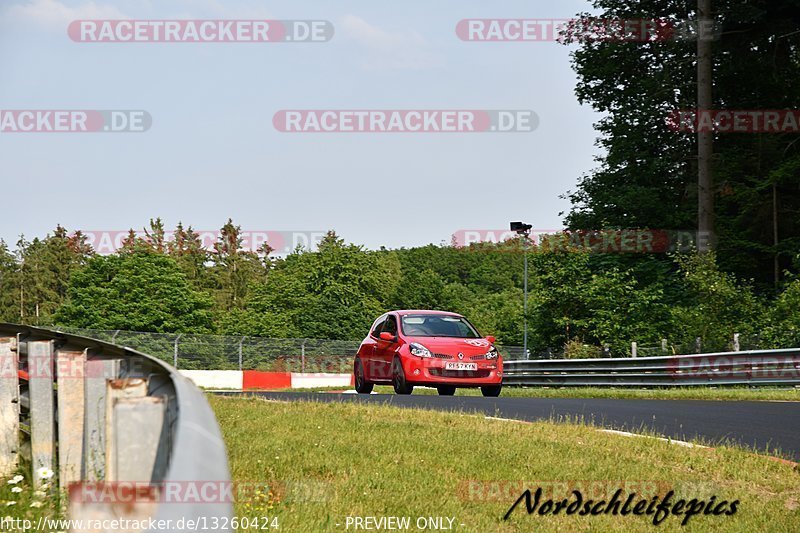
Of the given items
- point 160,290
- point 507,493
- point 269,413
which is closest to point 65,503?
point 507,493

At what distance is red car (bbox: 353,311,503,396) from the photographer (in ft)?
54.1

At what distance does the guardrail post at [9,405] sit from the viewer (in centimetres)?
777

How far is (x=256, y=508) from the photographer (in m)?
6.02

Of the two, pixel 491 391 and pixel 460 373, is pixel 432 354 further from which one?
pixel 491 391

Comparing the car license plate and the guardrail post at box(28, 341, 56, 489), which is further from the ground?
the guardrail post at box(28, 341, 56, 489)

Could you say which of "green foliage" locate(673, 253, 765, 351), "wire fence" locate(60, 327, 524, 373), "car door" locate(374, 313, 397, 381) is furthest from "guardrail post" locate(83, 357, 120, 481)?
"wire fence" locate(60, 327, 524, 373)

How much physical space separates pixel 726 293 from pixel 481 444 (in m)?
22.9

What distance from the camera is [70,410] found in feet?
21.4

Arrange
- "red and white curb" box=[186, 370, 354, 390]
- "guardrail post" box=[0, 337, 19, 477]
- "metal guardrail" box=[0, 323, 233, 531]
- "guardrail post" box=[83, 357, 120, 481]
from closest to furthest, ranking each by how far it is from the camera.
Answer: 1. "metal guardrail" box=[0, 323, 233, 531]
2. "guardrail post" box=[83, 357, 120, 481]
3. "guardrail post" box=[0, 337, 19, 477]
4. "red and white curb" box=[186, 370, 354, 390]

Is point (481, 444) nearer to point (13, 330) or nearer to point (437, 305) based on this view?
point (13, 330)

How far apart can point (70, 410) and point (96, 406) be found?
2.06 feet

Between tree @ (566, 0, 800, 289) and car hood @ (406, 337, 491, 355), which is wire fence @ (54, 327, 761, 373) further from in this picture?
car hood @ (406, 337, 491, 355)

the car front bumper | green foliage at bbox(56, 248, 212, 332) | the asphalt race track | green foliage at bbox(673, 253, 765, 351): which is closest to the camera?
the asphalt race track

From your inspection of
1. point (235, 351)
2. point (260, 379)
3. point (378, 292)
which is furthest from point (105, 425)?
point (378, 292)
